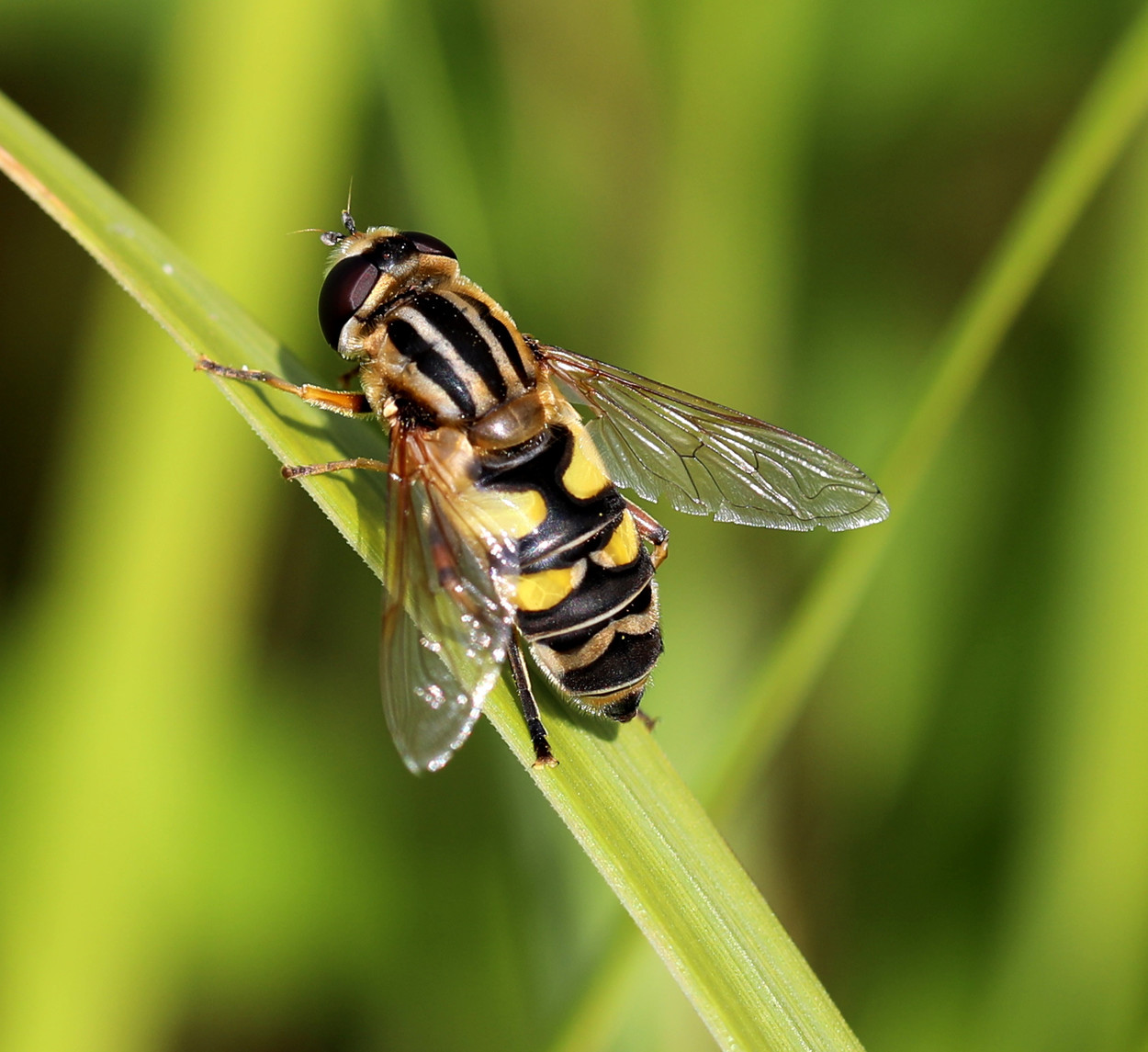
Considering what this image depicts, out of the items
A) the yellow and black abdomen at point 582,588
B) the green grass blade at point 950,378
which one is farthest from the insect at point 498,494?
the green grass blade at point 950,378

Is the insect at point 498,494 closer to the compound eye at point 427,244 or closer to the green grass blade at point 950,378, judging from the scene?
the compound eye at point 427,244

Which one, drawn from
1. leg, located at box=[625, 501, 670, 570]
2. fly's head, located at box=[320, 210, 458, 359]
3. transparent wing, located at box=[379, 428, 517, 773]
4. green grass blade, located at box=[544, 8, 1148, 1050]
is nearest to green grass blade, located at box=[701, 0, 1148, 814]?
green grass blade, located at box=[544, 8, 1148, 1050]

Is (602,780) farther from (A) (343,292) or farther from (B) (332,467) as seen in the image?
(A) (343,292)

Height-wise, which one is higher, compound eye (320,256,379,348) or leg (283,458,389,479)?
compound eye (320,256,379,348)

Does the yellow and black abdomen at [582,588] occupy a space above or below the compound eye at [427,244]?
below

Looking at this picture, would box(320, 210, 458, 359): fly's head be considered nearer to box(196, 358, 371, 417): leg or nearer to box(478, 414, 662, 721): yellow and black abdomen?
box(196, 358, 371, 417): leg

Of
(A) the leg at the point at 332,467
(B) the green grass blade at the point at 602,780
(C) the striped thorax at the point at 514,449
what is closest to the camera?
(B) the green grass blade at the point at 602,780

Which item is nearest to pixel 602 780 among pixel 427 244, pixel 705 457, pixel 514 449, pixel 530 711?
pixel 530 711

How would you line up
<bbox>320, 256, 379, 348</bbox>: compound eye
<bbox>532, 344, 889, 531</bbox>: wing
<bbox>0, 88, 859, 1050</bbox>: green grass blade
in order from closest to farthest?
<bbox>0, 88, 859, 1050</bbox>: green grass blade
<bbox>320, 256, 379, 348</bbox>: compound eye
<bbox>532, 344, 889, 531</bbox>: wing
